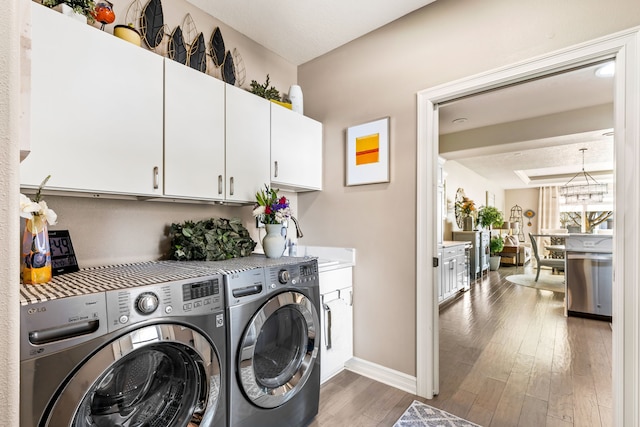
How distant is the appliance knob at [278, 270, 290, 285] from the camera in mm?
1566

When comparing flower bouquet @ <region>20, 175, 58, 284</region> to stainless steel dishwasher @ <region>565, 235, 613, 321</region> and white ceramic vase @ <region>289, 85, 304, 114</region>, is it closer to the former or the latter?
white ceramic vase @ <region>289, 85, 304, 114</region>

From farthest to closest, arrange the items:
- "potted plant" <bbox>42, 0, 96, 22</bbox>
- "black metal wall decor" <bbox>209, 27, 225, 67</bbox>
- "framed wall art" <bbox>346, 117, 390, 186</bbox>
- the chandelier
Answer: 1. the chandelier
2. "framed wall art" <bbox>346, 117, 390, 186</bbox>
3. "black metal wall decor" <bbox>209, 27, 225, 67</bbox>
4. "potted plant" <bbox>42, 0, 96, 22</bbox>

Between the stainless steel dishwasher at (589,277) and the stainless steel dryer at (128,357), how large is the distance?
4350mm

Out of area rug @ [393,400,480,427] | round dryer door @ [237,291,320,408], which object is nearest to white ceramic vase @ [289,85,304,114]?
round dryer door @ [237,291,320,408]

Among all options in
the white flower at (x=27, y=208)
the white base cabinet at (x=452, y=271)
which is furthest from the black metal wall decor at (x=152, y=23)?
the white base cabinet at (x=452, y=271)

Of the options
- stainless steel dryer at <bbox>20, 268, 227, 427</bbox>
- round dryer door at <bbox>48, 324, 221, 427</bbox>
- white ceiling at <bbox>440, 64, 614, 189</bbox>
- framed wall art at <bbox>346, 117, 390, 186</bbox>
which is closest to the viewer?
stainless steel dryer at <bbox>20, 268, 227, 427</bbox>

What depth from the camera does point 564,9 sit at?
1.56m

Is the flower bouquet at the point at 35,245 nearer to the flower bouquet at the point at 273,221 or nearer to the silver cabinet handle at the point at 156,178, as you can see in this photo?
the silver cabinet handle at the point at 156,178

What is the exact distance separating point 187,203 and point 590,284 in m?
4.62

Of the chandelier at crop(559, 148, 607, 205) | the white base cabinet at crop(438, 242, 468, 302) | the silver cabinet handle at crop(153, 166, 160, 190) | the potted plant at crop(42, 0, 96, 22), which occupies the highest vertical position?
the potted plant at crop(42, 0, 96, 22)

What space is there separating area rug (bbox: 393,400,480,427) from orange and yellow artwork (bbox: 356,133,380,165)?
5.61ft

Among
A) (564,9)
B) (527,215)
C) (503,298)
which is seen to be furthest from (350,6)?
(527,215)

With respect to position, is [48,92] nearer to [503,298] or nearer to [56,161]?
[56,161]

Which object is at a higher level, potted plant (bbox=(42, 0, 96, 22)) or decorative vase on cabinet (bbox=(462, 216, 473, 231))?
potted plant (bbox=(42, 0, 96, 22))
